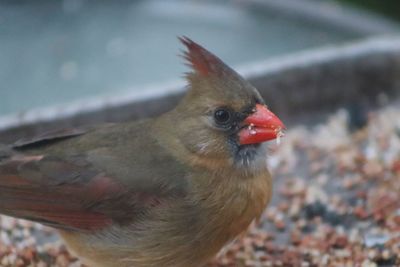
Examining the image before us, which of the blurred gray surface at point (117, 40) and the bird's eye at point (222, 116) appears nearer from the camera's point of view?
the bird's eye at point (222, 116)

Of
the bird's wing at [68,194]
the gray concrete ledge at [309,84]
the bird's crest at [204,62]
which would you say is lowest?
the bird's wing at [68,194]

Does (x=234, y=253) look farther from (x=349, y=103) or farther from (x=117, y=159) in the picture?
(x=349, y=103)

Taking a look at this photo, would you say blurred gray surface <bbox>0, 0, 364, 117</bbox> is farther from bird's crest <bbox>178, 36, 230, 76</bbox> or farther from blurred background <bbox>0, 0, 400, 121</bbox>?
bird's crest <bbox>178, 36, 230, 76</bbox>

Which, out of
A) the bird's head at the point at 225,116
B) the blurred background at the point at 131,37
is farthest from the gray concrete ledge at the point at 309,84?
the bird's head at the point at 225,116

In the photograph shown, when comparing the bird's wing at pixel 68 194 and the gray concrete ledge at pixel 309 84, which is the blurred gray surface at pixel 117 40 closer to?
the gray concrete ledge at pixel 309 84

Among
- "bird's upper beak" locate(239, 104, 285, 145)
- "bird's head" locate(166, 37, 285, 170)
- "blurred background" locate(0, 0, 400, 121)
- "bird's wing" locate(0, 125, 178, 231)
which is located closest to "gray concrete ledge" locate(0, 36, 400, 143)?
"blurred background" locate(0, 0, 400, 121)

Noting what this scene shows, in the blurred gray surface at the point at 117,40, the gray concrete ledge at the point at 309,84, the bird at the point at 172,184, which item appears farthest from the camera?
the blurred gray surface at the point at 117,40

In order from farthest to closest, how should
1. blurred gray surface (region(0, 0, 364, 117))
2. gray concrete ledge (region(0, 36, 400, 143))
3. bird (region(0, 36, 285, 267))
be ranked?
blurred gray surface (region(0, 0, 364, 117)) < gray concrete ledge (region(0, 36, 400, 143)) < bird (region(0, 36, 285, 267))

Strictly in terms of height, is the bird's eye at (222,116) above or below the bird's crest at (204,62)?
below
